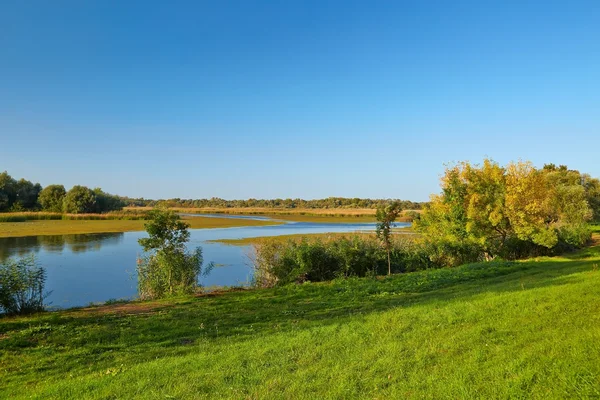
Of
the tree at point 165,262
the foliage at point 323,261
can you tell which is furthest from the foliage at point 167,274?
the foliage at point 323,261

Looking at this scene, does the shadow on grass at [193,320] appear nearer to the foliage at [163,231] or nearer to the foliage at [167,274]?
the foliage at [167,274]

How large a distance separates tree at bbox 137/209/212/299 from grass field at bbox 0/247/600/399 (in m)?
4.91

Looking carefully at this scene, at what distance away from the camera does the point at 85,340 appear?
7652 millimetres

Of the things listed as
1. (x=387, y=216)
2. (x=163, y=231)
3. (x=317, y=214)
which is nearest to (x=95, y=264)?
(x=163, y=231)

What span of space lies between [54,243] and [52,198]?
47897mm

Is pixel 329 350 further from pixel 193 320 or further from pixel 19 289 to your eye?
pixel 19 289

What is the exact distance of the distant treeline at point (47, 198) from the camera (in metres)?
66.8

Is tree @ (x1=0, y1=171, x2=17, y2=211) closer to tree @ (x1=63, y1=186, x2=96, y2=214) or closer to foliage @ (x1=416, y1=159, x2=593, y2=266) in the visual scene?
tree @ (x1=63, y1=186, x2=96, y2=214)

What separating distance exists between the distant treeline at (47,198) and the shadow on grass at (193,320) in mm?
66895

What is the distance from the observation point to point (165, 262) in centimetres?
1505

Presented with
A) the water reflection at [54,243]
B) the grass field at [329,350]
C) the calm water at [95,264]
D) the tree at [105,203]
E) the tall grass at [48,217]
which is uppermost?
the tree at [105,203]

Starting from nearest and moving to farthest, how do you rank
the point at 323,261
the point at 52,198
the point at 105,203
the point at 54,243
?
the point at 323,261 → the point at 54,243 → the point at 52,198 → the point at 105,203

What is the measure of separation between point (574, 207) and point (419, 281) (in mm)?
27214

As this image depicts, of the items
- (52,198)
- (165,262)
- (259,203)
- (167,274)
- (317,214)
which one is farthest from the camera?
(259,203)
